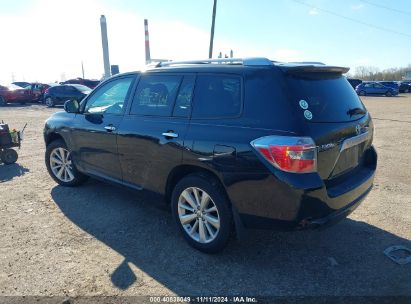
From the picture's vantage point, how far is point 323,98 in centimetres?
312

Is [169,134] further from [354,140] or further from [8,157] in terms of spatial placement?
[8,157]

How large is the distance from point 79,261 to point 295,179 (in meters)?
2.22

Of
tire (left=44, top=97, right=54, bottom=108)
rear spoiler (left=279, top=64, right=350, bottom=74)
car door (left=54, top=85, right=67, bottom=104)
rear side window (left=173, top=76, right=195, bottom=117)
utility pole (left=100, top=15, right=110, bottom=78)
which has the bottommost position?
tire (left=44, top=97, right=54, bottom=108)

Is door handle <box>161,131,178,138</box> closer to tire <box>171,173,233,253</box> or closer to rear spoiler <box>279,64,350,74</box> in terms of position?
tire <box>171,173,233,253</box>

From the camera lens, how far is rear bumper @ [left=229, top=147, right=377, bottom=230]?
2.78m

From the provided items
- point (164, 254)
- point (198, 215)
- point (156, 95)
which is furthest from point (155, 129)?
point (164, 254)

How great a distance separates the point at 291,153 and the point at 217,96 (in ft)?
3.20

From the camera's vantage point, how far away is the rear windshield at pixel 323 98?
2.91 meters

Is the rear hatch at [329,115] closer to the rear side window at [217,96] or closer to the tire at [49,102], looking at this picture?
the rear side window at [217,96]

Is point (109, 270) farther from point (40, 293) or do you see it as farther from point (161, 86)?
point (161, 86)

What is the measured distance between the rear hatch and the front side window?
216cm

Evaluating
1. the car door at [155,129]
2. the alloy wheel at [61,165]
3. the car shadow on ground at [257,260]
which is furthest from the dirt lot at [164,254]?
the alloy wheel at [61,165]

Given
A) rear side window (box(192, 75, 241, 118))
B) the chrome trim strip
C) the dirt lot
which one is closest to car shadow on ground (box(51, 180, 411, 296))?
the dirt lot

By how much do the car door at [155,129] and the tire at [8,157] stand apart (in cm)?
382
